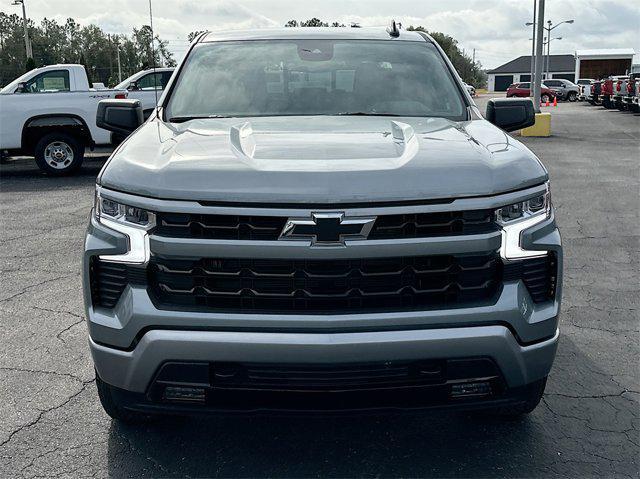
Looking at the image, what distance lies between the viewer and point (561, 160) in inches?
590

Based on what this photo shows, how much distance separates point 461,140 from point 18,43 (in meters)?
112

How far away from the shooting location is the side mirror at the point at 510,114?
433cm

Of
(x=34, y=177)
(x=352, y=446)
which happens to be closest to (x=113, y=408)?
(x=352, y=446)

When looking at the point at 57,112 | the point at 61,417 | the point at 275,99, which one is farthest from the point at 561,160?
the point at 61,417

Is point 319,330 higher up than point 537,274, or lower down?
lower down

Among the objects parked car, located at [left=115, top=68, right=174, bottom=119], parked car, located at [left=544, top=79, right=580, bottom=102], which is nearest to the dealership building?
parked car, located at [left=544, top=79, right=580, bottom=102]

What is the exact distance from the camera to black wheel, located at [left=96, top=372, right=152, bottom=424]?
3.19m

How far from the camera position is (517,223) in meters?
2.88

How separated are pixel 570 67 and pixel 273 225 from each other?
131m

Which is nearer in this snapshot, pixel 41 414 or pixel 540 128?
pixel 41 414

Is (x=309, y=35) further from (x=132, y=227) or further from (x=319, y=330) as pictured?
(x=319, y=330)

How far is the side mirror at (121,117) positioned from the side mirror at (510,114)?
201 centimetres

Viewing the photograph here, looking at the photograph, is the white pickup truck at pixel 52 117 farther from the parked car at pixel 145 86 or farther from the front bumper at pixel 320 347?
the front bumper at pixel 320 347

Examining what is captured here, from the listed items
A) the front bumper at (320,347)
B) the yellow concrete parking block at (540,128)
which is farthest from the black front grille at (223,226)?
the yellow concrete parking block at (540,128)
